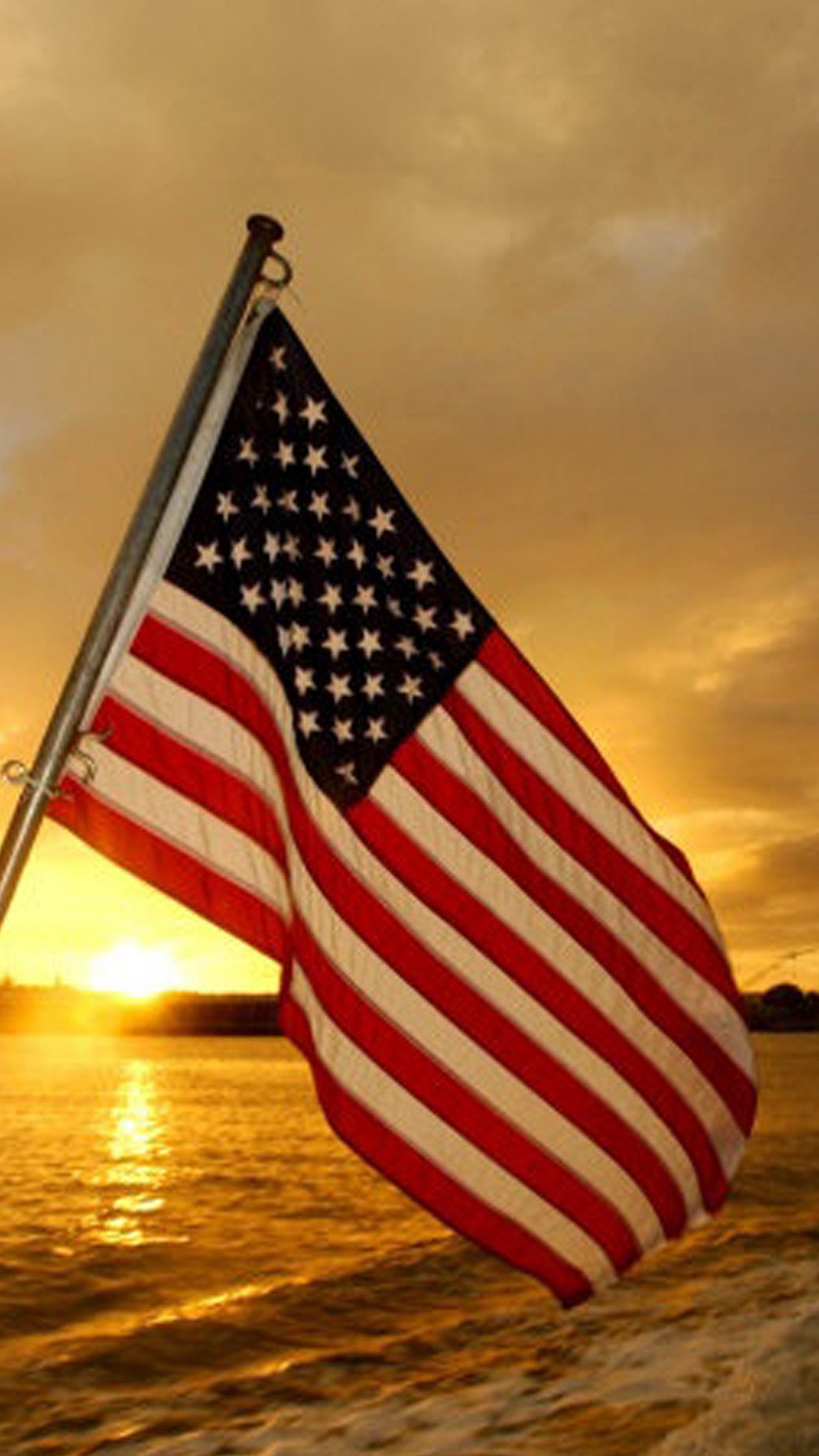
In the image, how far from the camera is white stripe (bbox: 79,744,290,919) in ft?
14.4

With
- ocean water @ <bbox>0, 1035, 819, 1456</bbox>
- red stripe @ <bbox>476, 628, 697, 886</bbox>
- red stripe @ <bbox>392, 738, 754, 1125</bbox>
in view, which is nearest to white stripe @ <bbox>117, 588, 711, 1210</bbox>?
red stripe @ <bbox>392, 738, 754, 1125</bbox>

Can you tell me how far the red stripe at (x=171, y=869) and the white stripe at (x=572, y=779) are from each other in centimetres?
112

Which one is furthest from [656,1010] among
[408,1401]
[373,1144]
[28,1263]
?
[28,1263]

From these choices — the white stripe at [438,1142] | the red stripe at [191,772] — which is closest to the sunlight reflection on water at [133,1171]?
the white stripe at [438,1142]

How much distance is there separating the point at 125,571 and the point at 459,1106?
2337mm

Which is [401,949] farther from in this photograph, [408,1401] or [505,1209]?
[408,1401]

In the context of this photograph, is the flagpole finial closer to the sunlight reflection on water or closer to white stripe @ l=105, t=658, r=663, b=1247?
white stripe @ l=105, t=658, r=663, b=1247

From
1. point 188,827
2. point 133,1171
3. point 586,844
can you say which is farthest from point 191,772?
point 133,1171

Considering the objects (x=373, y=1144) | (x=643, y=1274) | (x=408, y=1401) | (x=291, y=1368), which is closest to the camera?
(x=373, y=1144)

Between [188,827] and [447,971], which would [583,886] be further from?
[188,827]

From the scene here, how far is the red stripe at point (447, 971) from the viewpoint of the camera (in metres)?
4.56

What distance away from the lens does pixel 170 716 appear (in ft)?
14.8

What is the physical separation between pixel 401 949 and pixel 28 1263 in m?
15.5

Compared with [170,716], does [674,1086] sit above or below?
below
